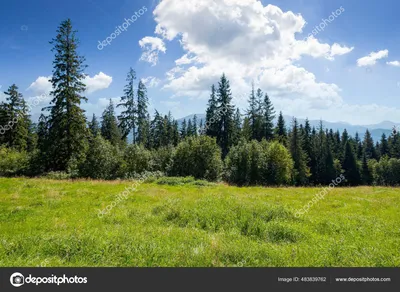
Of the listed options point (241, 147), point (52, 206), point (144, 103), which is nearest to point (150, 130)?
point (144, 103)

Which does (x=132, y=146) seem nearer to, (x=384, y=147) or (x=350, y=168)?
(x=350, y=168)

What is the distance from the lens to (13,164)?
106ft

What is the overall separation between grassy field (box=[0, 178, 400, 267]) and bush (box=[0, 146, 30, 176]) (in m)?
22.4

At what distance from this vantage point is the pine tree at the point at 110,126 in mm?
60681

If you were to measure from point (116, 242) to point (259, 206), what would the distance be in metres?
6.63

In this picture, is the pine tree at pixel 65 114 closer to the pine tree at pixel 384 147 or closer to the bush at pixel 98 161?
the bush at pixel 98 161

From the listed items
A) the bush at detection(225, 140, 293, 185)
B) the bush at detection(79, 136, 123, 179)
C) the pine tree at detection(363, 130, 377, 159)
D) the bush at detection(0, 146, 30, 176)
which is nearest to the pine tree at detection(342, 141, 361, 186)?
the pine tree at detection(363, 130, 377, 159)

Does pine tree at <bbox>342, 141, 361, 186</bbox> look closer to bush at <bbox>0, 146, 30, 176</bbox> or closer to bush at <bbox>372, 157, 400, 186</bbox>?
bush at <bbox>372, 157, 400, 186</bbox>

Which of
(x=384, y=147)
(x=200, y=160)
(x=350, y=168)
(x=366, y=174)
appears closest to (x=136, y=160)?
(x=200, y=160)

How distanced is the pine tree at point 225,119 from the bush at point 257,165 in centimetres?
1143

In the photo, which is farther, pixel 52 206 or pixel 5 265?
pixel 52 206
